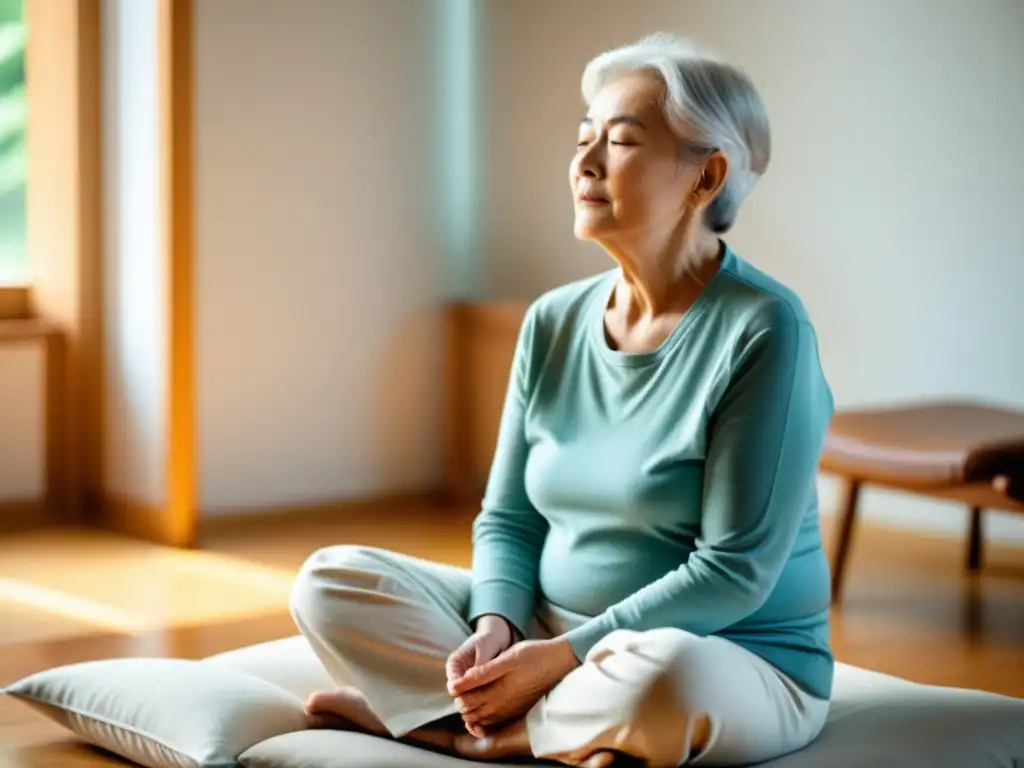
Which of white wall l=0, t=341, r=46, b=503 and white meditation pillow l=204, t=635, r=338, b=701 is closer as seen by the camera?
white meditation pillow l=204, t=635, r=338, b=701

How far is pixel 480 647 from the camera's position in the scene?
6.44 ft

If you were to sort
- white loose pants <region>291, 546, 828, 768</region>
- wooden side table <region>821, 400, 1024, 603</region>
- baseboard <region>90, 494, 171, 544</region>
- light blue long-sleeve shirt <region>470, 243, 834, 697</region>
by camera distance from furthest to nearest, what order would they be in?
baseboard <region>90, 494, 171, 544</region>
wooden side table <region>821, 400, 1024, 603</region>
light blue long-sleeve shirt <region>470, 243, 834, 697</region>
white loose pants <region>291, 546, 828, 768</region>

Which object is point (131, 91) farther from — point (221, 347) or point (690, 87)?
point (690, 87)

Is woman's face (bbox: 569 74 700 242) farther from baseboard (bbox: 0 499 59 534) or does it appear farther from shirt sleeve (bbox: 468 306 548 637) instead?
baseboard (bbox: 0 499 59 534)

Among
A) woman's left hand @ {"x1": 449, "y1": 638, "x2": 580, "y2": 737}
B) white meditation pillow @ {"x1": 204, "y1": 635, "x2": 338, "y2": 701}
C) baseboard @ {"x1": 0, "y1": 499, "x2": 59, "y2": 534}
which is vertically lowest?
baseboard @ {"x1": 0, "y1": 499, "x2": 59, "y2": 534}

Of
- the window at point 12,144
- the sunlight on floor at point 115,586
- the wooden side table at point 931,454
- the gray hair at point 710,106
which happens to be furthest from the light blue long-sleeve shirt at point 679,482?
the window at point 12,144

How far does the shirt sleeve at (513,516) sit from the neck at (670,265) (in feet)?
0.60

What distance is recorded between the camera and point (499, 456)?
2199 mm

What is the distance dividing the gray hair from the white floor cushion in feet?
2.18

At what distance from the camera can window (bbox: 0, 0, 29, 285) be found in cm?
437

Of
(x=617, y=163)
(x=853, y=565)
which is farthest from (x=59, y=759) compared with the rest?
(x=853, y=565)

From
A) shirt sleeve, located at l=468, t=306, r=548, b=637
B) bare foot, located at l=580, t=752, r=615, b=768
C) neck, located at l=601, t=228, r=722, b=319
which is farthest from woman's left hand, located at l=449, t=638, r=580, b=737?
neck, located at l=601, t=228, r=722, b=319

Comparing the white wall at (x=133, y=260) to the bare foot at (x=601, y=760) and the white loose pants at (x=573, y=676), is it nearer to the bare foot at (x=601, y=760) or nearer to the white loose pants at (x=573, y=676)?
the white loose pants at (x=573, y=676)

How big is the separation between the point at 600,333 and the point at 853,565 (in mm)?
1857
